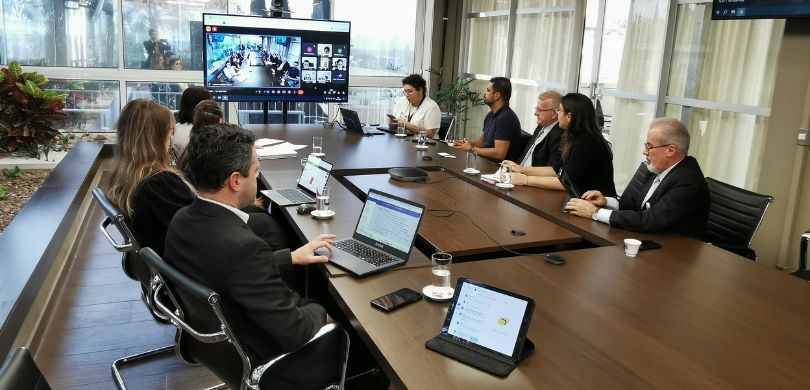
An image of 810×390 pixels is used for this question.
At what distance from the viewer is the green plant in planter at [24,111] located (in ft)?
16.3

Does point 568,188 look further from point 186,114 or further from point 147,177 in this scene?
point 186,114

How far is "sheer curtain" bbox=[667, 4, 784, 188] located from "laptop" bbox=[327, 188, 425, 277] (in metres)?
3.16

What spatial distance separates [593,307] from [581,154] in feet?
5.59

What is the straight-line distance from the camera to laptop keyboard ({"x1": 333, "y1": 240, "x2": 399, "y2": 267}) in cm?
213

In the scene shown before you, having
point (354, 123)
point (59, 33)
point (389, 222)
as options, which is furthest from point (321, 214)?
point (59, 33)

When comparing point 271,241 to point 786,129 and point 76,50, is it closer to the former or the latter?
point 786,129

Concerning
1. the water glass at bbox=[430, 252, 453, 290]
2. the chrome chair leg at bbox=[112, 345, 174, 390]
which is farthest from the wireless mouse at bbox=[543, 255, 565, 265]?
the chrome chair leg at bbox=[112, 345, 174, 390]

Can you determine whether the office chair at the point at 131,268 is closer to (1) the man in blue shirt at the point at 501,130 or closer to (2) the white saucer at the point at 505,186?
(2) the white saucer at the point at 505,186

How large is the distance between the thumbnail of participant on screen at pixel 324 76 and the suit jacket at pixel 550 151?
9.31ft

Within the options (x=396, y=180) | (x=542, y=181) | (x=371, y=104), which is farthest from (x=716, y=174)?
(x=371, y=104)

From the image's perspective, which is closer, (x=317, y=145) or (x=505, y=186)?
(x=505, y=186)

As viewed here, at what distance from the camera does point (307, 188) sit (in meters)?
3.10

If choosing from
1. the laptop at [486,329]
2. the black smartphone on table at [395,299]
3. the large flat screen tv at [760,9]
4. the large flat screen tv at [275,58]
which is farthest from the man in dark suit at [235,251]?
the large flat screen tv at [275,58]

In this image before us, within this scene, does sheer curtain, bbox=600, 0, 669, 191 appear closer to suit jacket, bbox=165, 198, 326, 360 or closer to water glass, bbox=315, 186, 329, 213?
water glass, bbox=315, 186, 329, 213
